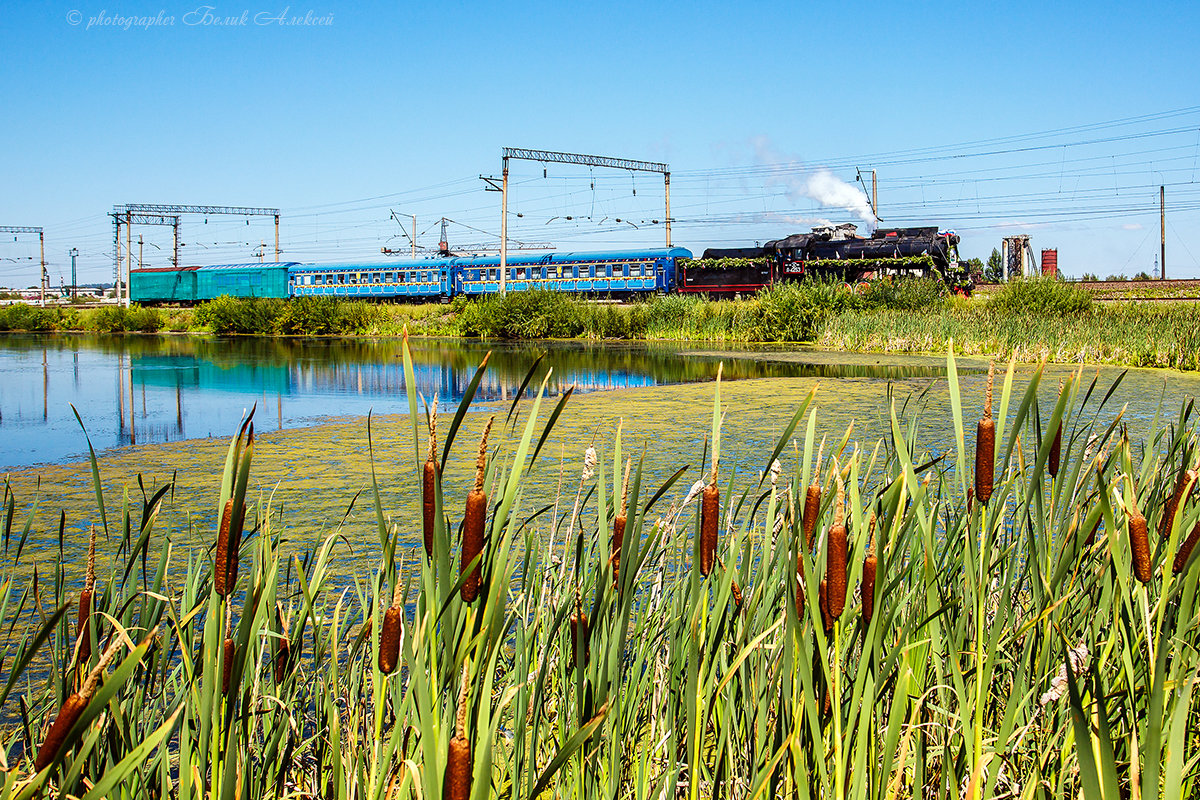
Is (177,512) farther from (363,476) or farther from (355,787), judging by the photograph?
(355,787)

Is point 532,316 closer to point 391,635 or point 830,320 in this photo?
point 830,320

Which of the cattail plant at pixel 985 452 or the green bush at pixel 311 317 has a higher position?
the green bush at pixel 311 317

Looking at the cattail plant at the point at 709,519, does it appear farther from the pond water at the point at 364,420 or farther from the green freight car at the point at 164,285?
the green freight car at the point at 164,285

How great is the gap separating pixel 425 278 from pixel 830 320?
57.1 feet

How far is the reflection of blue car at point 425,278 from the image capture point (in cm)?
2852

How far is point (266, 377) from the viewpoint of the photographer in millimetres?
13070

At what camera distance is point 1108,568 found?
1500 mm

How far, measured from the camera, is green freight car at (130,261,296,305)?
3569 cm

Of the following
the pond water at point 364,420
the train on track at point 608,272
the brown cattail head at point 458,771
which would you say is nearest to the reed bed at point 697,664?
the brown cattail head at point 458,771

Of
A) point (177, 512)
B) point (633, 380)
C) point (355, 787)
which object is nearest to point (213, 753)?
point (355, 787)

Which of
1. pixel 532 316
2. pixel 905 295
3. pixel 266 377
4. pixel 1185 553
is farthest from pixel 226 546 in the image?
pixel 532 316

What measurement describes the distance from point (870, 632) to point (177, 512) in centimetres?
387

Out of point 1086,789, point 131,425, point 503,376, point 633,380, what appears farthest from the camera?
point 503,376

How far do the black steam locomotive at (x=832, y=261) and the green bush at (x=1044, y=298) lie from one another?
4.76 metres
